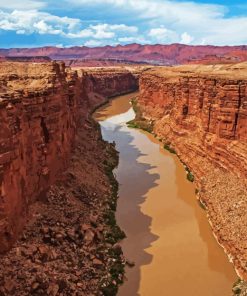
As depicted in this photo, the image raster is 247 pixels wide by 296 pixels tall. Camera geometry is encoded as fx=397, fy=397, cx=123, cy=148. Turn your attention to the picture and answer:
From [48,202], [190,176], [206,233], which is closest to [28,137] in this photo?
[48,202]

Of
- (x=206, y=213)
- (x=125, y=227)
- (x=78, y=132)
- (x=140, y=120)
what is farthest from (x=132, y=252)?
(x=140, y=120)

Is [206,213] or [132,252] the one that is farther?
[206,213]

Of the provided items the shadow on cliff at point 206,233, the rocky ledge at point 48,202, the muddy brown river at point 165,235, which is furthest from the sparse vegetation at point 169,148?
the rocky ledge at point 48,202

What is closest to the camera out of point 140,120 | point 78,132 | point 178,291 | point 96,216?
point 178,291

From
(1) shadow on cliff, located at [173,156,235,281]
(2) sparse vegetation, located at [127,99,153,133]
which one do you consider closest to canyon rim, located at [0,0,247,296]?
(1) shadow on cliff, located at [173,156,235,281]

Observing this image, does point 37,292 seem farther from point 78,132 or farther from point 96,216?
point 78,132

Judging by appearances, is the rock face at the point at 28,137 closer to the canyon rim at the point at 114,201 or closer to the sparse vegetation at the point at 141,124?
the canyon rim at the point at 114,201
